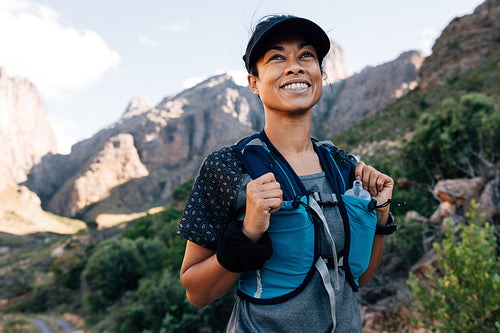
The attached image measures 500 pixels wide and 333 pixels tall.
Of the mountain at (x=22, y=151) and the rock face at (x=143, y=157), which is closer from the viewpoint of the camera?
the mountain at (x=22, y=151)

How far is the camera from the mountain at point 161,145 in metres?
83.8

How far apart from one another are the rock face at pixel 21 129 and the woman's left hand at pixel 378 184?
10975cm

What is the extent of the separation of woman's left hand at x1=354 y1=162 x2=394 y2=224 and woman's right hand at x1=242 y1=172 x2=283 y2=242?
0.63m

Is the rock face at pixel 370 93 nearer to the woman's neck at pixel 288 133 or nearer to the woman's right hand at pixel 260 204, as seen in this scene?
the woman's neck at pixel 288 133

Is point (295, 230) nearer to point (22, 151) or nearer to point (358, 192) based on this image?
point (358, 192)

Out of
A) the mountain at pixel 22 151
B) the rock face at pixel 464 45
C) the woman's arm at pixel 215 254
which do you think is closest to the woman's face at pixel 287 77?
the woman's arm at pixel 215 254

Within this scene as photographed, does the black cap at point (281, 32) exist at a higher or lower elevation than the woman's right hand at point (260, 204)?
higher

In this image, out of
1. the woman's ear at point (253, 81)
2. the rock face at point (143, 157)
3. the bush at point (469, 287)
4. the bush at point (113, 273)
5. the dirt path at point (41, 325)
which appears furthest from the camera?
the rock face at point (143, 157)

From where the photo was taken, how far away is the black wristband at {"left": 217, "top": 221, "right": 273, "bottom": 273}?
44.6 inches

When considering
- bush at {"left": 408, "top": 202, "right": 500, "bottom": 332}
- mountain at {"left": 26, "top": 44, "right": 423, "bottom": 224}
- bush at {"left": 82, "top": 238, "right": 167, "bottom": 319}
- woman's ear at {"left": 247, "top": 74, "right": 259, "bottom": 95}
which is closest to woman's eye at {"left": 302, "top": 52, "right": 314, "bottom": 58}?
woman's ear at {"left": 247, "top": 74, "right": 259, "bottom": 95}

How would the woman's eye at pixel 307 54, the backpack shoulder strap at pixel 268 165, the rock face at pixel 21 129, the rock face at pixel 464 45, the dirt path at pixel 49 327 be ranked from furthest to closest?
the rock face at pixel 21 129, the rock face at pixel 464 45, the dirt path at pixel 49 327, the woman's eye at pixel 307 54, the backpack shoulder strap at pixel 268 165

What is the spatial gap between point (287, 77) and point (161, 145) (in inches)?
3976

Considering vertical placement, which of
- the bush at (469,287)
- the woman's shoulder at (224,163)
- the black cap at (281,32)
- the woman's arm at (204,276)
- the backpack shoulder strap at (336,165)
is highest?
the black cap at (281,32)

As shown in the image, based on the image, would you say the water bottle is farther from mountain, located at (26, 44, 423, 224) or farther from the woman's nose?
mountain, located at (26, 44, 423, 224)
